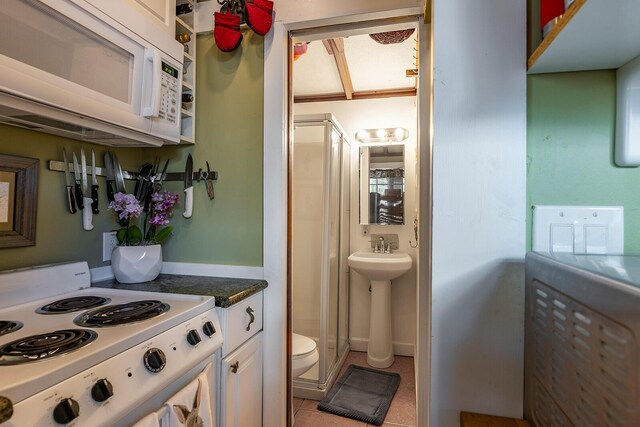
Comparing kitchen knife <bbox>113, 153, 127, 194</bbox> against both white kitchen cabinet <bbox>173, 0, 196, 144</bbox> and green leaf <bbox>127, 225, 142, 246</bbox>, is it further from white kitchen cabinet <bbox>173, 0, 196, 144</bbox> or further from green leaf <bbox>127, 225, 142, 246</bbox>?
white kitchen cabinet <bbox>173, 0, 196, 144</bbox>

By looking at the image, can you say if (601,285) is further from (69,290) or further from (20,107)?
(69,290)

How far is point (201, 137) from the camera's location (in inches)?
66.1

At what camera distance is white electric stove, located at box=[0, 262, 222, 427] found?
2.13 ft

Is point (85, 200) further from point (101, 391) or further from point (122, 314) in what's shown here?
point (101, 391)

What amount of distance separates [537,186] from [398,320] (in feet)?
7.89

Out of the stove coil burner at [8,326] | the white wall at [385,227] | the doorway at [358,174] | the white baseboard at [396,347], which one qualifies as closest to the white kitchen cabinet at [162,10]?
the doorway at [358,174]

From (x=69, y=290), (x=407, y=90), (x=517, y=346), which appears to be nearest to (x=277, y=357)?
(x=69, y=290)

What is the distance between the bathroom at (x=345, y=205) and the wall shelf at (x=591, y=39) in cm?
117

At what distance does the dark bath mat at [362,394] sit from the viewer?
198 centimetres

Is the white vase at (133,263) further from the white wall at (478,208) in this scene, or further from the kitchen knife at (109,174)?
the white wall at (478,208)

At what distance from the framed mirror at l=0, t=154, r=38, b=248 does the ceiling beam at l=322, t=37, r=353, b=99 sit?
1746 mm

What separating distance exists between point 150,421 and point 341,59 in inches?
91.8

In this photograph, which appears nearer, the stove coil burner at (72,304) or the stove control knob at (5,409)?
the stove control knob at (5,409)

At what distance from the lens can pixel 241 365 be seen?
4.46ft
